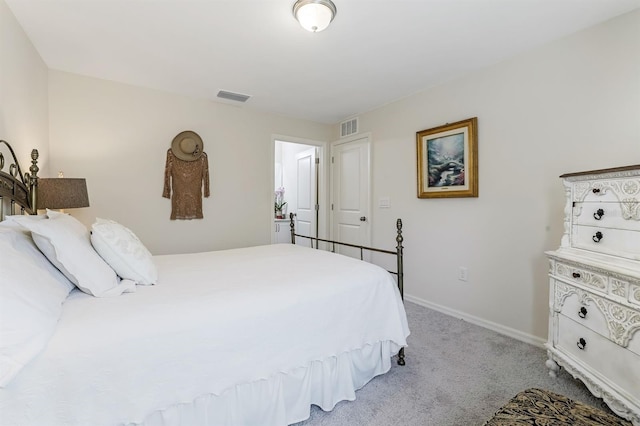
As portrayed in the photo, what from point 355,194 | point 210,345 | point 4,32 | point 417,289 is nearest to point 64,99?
point 4,32

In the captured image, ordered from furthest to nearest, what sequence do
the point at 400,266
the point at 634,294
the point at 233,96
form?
the point at 233,96 → the point at 400,266 → the point at 634,294

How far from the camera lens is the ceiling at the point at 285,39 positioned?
1966 mm

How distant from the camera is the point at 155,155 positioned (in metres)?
3.37

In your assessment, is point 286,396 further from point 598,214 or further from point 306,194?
point 306,194

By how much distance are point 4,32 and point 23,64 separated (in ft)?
1.31

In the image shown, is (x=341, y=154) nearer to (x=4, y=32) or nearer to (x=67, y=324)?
(x=4, y=32)

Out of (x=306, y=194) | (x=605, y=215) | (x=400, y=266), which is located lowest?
(x=400, y=266)

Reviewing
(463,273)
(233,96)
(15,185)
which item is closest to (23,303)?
(15,185)

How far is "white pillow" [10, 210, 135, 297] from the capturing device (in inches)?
50.3

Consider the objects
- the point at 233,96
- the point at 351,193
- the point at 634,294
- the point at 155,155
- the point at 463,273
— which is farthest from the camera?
the point at 351,193

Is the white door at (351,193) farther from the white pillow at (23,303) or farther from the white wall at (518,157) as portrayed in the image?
the white pillow at (23,303)

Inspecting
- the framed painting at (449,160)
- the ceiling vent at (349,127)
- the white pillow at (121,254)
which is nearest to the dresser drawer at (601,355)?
the framed painting at (449,160)

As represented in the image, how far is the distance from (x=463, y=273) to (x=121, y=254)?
2923 millimetres

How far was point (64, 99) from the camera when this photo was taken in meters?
2.91
